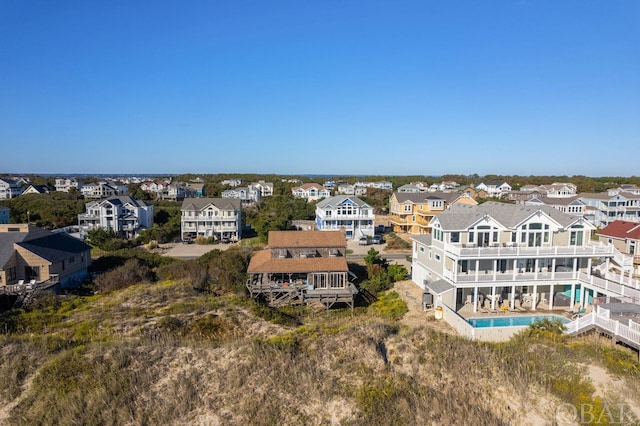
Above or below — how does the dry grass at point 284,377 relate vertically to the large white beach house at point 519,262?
below

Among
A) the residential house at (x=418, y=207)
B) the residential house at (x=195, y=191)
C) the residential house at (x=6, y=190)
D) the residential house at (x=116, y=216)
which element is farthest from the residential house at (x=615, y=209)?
the residential house at (x=6, y=190)

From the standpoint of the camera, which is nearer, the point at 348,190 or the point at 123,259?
the point at 123,259

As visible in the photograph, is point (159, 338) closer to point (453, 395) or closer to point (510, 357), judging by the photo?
point (453, 395)

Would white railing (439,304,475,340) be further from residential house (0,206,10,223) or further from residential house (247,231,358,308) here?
residential house (0,206,10,223)

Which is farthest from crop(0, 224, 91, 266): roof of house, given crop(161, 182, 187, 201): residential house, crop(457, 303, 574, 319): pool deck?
crop(161, 182, 187, 201): residential house

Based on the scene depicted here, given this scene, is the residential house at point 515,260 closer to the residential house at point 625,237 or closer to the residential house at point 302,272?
the residential house at point 625,237

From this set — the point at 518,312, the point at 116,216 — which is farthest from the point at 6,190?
the point at 518,312

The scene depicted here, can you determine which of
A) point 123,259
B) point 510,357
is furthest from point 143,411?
point 123,259

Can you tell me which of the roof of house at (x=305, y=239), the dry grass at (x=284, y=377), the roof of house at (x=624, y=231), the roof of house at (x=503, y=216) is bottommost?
the dry grass at (x=284, y=377)
